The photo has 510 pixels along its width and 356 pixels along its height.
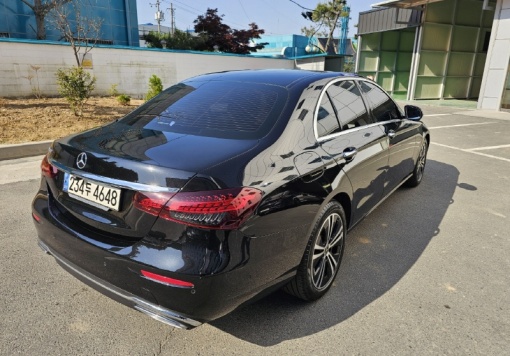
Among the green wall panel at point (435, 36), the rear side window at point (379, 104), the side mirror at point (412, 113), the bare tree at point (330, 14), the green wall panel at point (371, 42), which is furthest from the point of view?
the bare tree at point (330, 14)

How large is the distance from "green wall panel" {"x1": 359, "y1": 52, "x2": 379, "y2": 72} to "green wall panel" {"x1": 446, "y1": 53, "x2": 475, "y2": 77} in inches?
139

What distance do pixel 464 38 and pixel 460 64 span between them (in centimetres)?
123

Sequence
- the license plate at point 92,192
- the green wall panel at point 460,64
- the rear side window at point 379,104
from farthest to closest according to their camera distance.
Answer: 1. the green wall panel at point 460,64
2. the rear side window at point 379,104
3. the license plate at point 92,192

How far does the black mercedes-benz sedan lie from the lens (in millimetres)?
1773

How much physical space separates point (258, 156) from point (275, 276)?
69 cm

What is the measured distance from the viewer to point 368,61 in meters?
19.6

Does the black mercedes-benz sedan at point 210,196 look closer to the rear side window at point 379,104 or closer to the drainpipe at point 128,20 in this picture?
the rear side window at point 379,104

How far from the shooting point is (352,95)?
10.6ft

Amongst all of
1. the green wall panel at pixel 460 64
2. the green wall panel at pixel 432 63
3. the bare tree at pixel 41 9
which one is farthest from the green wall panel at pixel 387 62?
the bare tree at pixel 41 9

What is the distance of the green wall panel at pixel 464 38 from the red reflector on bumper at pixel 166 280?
20121mm

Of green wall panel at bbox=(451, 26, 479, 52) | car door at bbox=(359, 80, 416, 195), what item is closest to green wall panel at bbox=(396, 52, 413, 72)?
green wall panel at bbox=(451, 26, 479, 52)

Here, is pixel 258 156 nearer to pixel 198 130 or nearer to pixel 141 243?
pixel 198 130

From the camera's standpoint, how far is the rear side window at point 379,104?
3.53m

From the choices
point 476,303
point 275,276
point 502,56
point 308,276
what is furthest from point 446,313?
point 502,56
